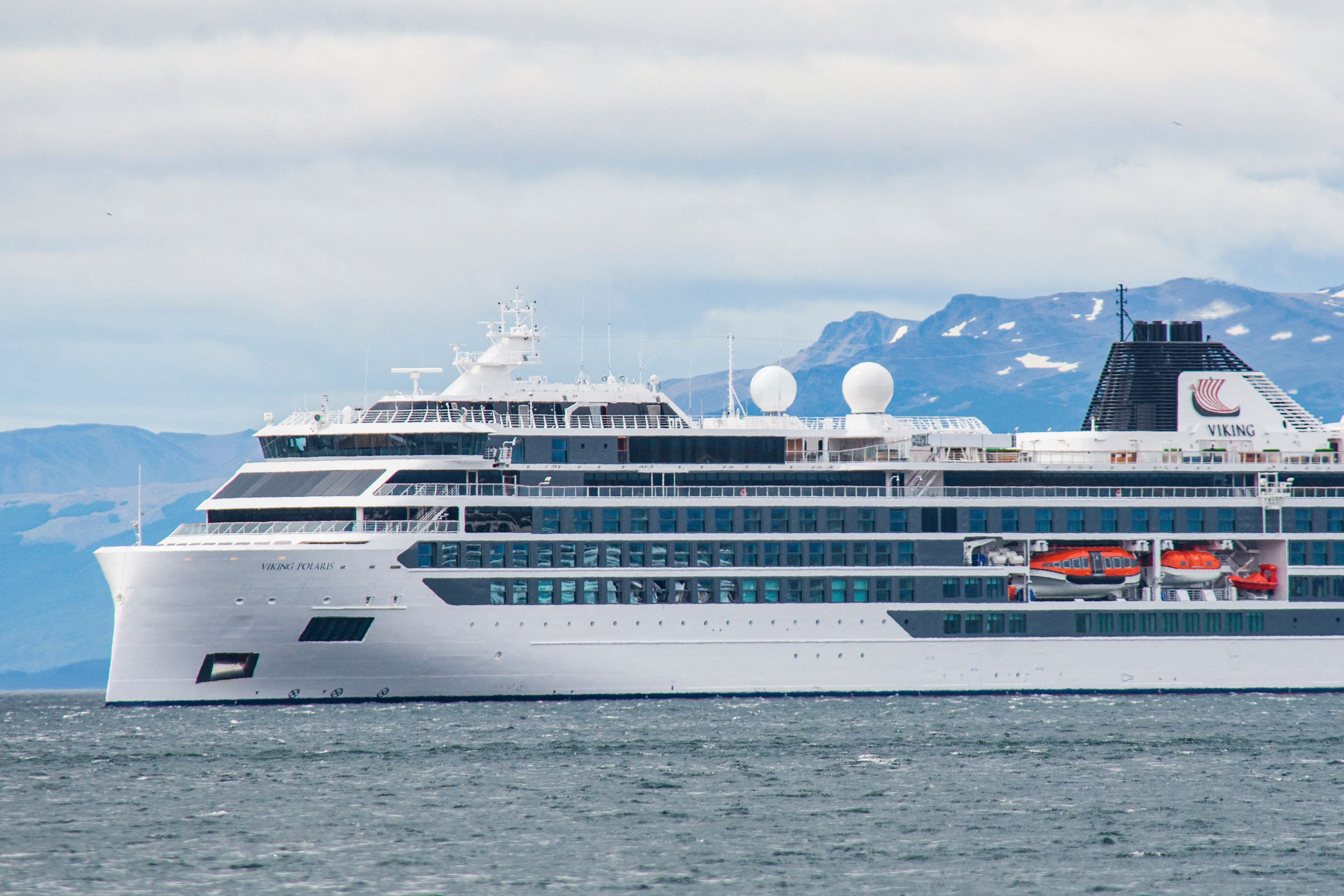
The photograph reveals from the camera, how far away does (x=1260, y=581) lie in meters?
57.8

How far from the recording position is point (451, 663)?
5022 centimetres

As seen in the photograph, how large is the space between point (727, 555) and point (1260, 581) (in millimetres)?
17220

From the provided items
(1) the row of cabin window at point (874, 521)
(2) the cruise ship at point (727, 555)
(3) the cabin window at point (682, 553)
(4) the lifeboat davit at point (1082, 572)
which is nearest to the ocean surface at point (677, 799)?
(2) the cruise ship at point (727, 555)

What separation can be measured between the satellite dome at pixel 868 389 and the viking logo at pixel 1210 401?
10037 mm

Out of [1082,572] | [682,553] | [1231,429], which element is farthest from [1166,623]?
[682,553]

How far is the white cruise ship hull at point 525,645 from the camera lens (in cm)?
4912

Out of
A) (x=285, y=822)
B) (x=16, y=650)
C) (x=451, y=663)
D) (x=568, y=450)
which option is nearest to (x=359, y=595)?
(x=451, y=663)

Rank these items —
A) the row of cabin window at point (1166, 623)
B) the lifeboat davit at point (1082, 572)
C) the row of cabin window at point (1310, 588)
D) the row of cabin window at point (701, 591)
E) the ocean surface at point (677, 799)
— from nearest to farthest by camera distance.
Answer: the ocean surface at point (677, 799)
the row of cabin window at point (701, 591)
the row of cabin window at point (1166, 623)
the lifeboat davit at point (1082, 572)
the row of cabin window at point (1310, 588)

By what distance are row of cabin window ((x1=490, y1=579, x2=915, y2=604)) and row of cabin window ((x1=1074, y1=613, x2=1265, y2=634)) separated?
5.77 meters

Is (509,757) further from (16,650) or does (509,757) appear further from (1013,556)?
(16,650)

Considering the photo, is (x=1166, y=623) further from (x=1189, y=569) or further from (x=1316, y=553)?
(x=1316, y=553)

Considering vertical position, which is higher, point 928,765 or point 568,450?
point 568,450

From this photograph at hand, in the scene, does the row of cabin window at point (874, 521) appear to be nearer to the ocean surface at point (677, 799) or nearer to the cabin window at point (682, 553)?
the cabin window at point (682, 553)

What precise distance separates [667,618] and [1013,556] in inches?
435
